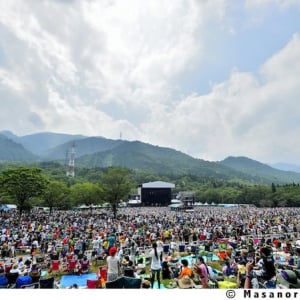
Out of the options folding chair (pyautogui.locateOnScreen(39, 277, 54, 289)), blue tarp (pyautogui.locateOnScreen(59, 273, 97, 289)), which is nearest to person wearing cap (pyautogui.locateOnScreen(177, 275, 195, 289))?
folding chair (pyautogui.locateOnScreen(39, 277, 54, 289))

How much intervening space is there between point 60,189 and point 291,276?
4342 cm

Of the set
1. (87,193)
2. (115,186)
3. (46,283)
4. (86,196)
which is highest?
(87,193)

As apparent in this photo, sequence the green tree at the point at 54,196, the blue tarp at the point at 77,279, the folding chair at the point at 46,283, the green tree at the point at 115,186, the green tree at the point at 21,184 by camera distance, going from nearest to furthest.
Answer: the folding chair at the point at 46,283 < the blue tarp at the point at 77,279 < the green tree at the point at 21,184 < the green tree at the point at 115,186 < the green tree at the point at 54,196

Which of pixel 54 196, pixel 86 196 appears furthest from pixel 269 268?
pixel 86 196

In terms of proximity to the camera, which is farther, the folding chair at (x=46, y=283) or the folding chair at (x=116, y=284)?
the folding chair at (x=46, y=283)

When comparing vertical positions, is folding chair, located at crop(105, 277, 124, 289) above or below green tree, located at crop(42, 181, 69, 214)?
below

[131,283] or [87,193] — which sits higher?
[87,193]

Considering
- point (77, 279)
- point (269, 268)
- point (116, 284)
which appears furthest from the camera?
point (77, 279)

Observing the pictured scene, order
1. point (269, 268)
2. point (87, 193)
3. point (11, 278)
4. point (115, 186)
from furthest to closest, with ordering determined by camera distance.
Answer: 1. point (87, 193)
2. point (115, 186)
3. point (11, 278)
4. point (269, 268)

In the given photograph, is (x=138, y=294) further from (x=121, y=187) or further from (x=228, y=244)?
(x=121, y=187)

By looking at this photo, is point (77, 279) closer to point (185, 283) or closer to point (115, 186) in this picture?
point (185, 283)

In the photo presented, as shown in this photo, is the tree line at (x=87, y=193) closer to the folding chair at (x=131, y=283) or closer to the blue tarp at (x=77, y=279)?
the blue tarp at (x=77, y=279)

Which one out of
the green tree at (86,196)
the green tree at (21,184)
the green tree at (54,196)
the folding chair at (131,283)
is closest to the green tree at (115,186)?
the green tree at (54,196)

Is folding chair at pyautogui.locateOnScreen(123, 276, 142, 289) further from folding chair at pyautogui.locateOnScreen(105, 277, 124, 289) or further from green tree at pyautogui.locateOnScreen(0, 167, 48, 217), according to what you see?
green tree at pyautogui.locateOnScreen(0, 167, 48, 217)
